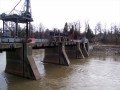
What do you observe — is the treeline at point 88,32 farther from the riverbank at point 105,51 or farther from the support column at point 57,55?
the support column at point 57,55

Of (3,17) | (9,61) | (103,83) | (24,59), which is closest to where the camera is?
(103,83)

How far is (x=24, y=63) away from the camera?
25.5 metres

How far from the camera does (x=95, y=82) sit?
24500 millimetres

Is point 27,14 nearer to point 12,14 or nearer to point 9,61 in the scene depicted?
point 12,14

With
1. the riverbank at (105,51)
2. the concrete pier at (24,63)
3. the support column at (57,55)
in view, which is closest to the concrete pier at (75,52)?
the support column at (57,55)

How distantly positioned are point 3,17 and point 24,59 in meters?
14.6

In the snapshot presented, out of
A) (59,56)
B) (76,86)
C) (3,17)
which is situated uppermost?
(3,17)

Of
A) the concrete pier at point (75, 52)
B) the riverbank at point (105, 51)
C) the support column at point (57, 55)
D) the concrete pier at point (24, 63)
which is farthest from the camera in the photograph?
the riverbank at point (105, 51)

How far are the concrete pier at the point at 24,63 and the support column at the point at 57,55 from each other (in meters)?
13.3

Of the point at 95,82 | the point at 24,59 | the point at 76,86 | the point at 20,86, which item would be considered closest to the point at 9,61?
the point at 24,59

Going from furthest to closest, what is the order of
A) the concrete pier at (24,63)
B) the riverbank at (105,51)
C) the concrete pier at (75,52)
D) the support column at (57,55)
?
the riverbank at (105,51), the concrete pier at (75,52), the support column at (57,55), the concrete pier at (24,63)

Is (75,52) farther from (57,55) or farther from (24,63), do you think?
(24,63)

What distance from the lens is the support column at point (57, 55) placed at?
38.6 metres

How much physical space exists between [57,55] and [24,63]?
1468 cm
